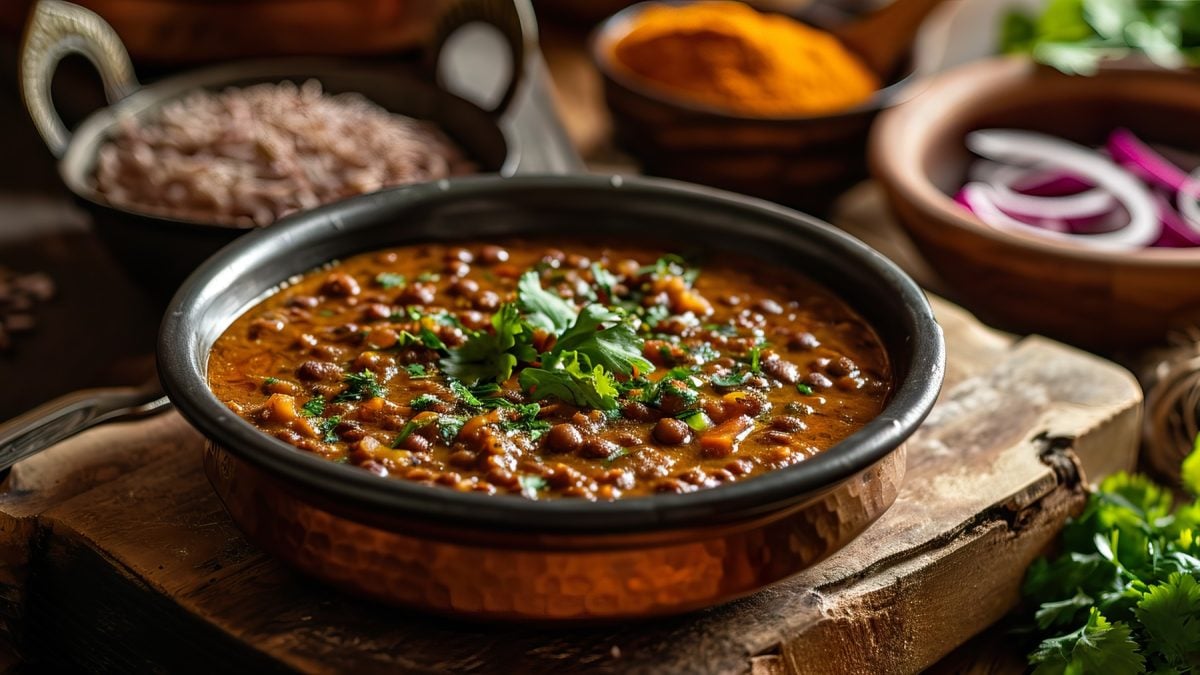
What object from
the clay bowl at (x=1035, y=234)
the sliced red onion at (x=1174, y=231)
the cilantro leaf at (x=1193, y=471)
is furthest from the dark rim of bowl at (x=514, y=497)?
the sliced red onion at (x=1174, y=231)

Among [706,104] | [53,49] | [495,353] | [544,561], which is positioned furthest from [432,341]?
[706,104]

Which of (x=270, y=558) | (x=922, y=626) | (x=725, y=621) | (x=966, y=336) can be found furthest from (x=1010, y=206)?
(x=270, y=558)

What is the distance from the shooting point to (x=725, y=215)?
8.95 feet

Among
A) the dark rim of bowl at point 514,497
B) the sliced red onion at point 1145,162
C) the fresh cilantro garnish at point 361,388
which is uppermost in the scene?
the dark rim of bowl at point 514,497

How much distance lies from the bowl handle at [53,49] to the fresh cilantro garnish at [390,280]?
1238 millimetres

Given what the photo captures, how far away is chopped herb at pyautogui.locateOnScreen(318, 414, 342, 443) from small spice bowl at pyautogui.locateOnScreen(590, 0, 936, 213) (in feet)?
6.45

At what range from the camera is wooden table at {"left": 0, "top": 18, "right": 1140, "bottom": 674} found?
6.62 feet

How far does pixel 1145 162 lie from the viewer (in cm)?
382

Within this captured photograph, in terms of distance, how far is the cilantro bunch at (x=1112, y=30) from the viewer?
169 inches

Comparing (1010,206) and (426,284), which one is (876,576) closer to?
(426,284)

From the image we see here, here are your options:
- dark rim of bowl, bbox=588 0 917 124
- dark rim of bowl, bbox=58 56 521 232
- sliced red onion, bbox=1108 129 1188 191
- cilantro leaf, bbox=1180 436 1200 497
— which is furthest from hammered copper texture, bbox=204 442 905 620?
sliced red onion, bbox=1108 129 1188 191

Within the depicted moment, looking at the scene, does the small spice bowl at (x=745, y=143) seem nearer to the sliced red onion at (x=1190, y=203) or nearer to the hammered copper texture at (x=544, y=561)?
the sliced red onion at (x=1190, y=203)

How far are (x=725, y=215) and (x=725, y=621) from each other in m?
0.95

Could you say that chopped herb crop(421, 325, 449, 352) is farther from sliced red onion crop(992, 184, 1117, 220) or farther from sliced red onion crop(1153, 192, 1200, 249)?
sliced red onion crop(1153, 192, 1200, 249)
